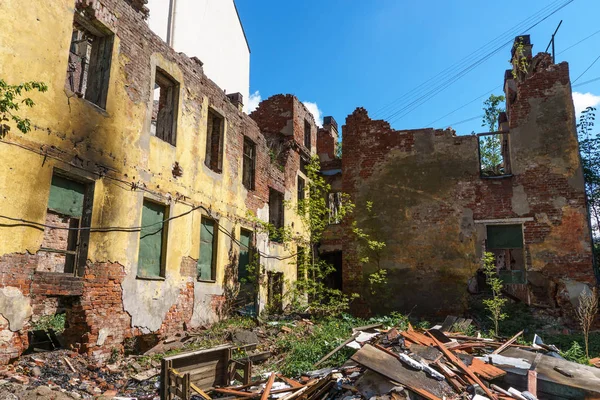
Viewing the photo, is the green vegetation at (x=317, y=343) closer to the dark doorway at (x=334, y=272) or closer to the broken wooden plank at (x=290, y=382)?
the broken wooden plank at (x=290, y=382)

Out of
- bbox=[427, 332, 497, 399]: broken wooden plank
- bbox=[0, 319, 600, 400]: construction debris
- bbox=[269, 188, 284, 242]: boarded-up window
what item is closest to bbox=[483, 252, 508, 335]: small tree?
bbox=[0, 319, 600, 400]: construction debris

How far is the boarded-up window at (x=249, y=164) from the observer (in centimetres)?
1449

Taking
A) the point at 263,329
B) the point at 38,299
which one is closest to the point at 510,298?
the point at 263,329

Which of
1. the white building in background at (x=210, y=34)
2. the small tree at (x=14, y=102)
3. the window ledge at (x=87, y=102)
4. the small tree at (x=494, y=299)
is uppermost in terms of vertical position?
the white building in background at (x=210, y=34)

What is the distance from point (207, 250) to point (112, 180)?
154 inches

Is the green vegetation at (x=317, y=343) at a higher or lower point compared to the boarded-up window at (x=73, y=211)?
lower

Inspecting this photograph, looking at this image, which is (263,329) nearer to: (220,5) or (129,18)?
(129,18)

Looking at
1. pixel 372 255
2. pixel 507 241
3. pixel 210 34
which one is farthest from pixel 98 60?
pixel 210 34

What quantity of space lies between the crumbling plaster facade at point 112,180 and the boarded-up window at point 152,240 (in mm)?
159

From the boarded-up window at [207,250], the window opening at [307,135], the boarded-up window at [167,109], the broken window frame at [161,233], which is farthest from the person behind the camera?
the window opening at [307,135]

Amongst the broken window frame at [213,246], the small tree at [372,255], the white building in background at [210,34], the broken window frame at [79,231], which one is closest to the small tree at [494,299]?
the small tree at [372,255]

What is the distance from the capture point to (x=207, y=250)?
11727mm

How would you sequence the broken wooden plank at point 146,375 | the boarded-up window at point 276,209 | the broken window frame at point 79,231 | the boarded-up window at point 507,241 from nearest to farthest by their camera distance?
1. the broken wooden plank at point 146,375
2. the broken window frame at point 79,231
3. the boarded-up window at point 507,241
4. the boarded-up window at point 276,209

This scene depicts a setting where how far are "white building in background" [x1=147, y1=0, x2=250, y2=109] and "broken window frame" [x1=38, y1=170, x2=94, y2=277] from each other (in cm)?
1170
